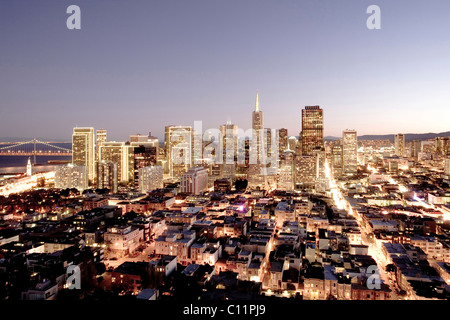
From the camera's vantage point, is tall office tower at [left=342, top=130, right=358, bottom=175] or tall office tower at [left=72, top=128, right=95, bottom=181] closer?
tall office tower at [left=72, top=128, right=95, bottom=181]

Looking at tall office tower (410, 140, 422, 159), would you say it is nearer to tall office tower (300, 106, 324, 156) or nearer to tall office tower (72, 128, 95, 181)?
tall office tower (300, 106, 324, 156)

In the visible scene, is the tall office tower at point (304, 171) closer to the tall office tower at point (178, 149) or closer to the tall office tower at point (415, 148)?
the tall office tower at point (178, 149)

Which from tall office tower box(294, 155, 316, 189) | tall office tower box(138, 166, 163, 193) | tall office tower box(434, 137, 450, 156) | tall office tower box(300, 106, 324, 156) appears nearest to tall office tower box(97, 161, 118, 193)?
tall office tower box(138, 166, 163, 193)

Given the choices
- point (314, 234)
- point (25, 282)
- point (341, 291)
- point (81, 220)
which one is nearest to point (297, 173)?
point (314, 234)

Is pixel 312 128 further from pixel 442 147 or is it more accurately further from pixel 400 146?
pixel 442 147

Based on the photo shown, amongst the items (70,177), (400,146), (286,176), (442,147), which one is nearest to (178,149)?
(70,177)
